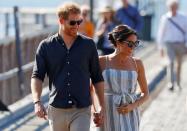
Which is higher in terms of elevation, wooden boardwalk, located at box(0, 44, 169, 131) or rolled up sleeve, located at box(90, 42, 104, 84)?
rolled up sleeve, located at box(90, 42, 104, 84)

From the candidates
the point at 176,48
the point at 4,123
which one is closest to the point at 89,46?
the point at 4,123

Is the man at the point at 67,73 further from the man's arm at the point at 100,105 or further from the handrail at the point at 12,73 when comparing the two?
the handrail at the point at 12,73

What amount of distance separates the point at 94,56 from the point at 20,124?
4.06m

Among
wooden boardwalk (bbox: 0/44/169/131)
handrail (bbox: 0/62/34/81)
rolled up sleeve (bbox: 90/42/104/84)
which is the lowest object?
wooden boardwalk (bbox: 0/44/169/131)

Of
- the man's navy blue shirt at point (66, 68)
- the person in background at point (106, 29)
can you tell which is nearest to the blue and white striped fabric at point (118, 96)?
the man's navy blue shirt at point (66, 68)

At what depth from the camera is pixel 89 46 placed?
5.61m

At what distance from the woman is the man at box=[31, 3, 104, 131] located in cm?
24

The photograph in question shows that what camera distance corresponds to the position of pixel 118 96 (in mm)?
5852

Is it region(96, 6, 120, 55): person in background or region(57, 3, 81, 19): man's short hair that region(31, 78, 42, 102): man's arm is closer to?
region(57, 3, 81, 19): man's short hair

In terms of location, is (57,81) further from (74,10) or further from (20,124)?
(20,124)

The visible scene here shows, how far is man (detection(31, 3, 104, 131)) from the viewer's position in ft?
18.2

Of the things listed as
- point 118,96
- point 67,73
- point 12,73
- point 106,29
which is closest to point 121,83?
point 118,96

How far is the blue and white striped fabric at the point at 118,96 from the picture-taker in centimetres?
585

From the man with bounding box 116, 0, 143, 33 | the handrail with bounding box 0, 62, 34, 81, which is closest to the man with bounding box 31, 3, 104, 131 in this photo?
the handrail with bounding box 0, 62, 34, 81
